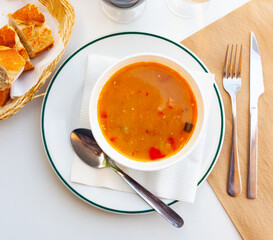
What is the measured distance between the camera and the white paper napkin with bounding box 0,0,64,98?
1.29 metres

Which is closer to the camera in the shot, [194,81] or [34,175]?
[194,81]

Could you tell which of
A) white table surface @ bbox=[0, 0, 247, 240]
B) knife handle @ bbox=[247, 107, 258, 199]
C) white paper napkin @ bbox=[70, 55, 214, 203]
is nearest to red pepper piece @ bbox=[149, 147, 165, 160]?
white paper napkin @ bbox=[70, 55, 214, 203]

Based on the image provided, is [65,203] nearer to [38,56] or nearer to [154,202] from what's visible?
[154,202]

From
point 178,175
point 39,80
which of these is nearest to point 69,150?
point 39,80

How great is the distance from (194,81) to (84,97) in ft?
1.48

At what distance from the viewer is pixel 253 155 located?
1.35 meters

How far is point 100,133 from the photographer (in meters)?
1.16

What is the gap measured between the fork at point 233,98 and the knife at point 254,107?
0.05m

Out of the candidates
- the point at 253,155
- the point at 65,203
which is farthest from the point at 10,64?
the point at 253,155

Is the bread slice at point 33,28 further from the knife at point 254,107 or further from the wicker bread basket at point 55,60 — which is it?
the knife at point 254,107

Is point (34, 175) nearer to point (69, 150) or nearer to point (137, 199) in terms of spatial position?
point (69, 150)

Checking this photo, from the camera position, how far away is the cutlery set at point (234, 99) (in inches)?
52.7

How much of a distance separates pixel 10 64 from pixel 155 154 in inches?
A: 26.3

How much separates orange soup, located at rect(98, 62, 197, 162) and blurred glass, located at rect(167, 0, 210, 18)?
401 millimetres
